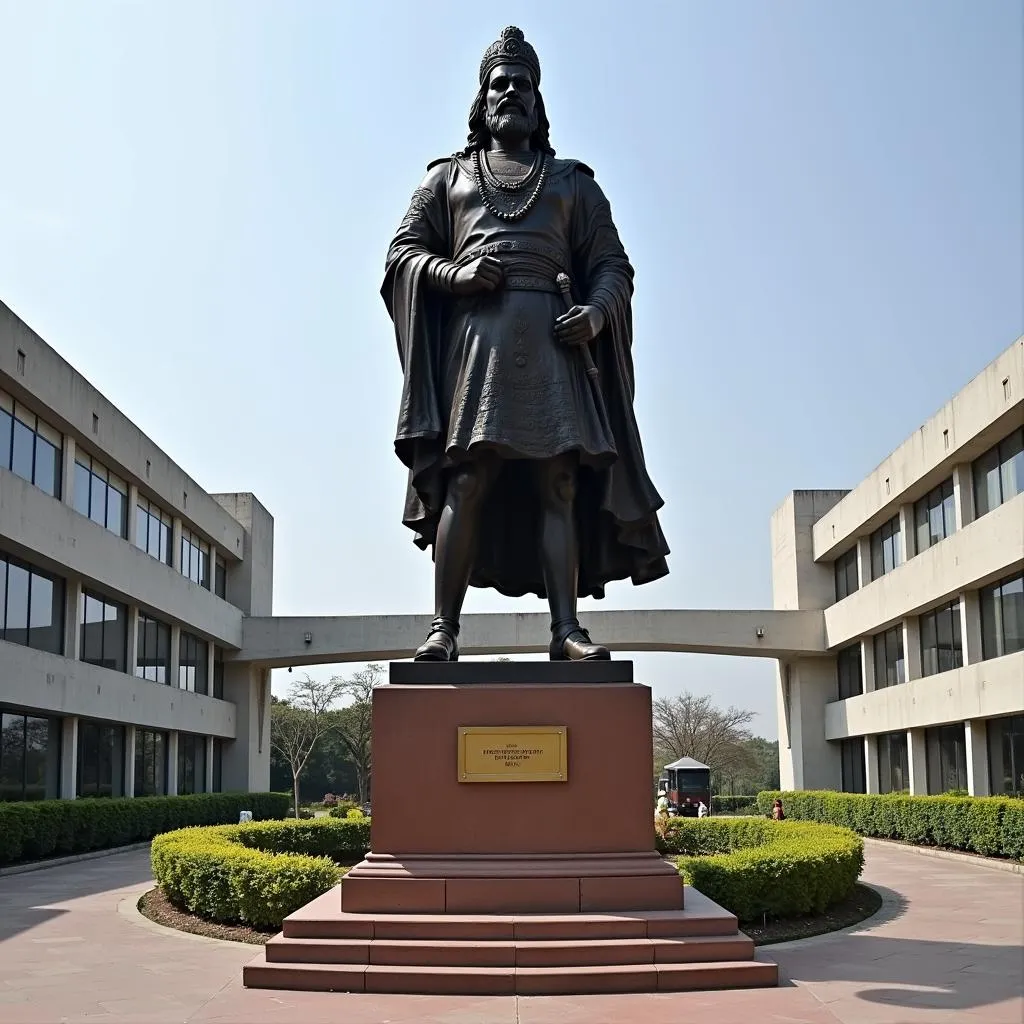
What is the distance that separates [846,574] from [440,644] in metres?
27.1

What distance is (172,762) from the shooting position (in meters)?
28.5

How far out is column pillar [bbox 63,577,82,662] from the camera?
2186 centimetres

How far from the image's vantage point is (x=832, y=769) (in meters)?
32.3

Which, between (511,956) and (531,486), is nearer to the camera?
(511,956)

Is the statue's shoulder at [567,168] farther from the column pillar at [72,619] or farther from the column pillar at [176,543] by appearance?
the column pillar at [176,543]

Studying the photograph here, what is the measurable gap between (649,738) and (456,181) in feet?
10.8

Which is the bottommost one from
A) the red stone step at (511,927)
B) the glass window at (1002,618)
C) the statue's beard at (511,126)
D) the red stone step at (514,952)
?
the red stone step at (514,952)

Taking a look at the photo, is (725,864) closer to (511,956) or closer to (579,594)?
(579,594)

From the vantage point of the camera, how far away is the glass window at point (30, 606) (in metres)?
19.4

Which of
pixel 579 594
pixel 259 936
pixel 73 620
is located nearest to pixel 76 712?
pixel 73 620

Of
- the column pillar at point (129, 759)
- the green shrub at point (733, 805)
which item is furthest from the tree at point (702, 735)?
the column pillar at point (129, 759)

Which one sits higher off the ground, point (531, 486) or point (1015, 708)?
point (531, 486)

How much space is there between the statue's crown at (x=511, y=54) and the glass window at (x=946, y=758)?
1888cm

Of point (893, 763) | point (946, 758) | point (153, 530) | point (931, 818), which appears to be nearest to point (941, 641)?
point (946, 758)
